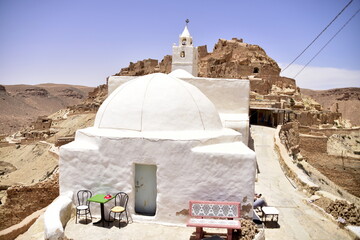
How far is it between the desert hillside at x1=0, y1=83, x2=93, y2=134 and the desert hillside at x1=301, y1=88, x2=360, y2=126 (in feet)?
225

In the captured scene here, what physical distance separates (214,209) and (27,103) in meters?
103

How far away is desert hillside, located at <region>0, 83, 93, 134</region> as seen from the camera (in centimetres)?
6543

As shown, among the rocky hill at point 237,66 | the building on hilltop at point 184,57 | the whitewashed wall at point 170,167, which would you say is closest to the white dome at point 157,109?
the whitewashed wall at point 170,167

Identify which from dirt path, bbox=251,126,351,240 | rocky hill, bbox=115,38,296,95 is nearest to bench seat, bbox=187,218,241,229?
dirt path, bbox=251,126,351,240

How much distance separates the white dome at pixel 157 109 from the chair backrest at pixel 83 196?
1860 mm

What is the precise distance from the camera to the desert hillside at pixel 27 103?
65.4 m

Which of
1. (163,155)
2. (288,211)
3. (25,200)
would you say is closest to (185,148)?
(163,155)

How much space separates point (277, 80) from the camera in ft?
125

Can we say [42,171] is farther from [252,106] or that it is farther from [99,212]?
[252,106]

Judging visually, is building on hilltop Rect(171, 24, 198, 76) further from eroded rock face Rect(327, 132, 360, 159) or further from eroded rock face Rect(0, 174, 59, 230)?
eroded rock face Rect(327, 132, 360, 159)

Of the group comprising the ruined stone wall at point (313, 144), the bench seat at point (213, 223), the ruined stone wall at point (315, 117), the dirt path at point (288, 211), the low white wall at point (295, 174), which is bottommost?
the ruined stone wall at point (313, 144)

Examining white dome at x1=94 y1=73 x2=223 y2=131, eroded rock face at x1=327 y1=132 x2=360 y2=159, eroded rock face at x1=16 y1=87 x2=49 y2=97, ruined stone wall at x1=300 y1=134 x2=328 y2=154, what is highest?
eroded rock face at x1=16 y1=87 x2=49 y2=97

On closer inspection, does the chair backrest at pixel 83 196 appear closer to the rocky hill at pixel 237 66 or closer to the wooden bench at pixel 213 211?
the wooden bench at pixel 213 211

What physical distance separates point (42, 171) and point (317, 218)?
56.9 feet
